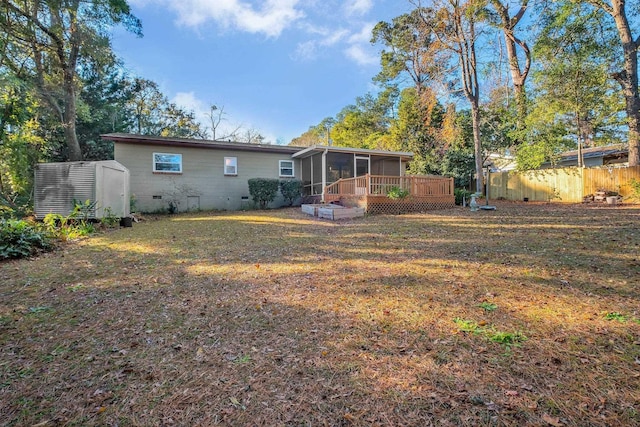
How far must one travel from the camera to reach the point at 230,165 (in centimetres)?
1544

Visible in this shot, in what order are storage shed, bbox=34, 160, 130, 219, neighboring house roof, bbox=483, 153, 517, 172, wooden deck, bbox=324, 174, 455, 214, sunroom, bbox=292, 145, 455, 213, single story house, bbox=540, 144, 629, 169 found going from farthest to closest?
neighboring house roof, bbox=483, 153, 517, 172, single story house, bbox=540, 144, 629, 169, sunroom, bbox=292, 145, 455, 213, wooden deck, bbox=324, 174, 455, 214, storage shed, bbox=34, 160, 130, 219

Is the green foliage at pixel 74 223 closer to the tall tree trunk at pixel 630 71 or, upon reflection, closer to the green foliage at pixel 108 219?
the green foliage at pixel 108 219

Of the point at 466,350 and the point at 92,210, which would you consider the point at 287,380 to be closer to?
the point at 466,350

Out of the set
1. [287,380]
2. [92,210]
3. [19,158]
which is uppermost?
[19,158]

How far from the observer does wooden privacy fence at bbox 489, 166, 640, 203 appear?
12797 millimetres

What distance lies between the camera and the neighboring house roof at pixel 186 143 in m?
13.2

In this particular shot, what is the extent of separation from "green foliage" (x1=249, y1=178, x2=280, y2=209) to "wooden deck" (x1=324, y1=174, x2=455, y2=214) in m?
2.88

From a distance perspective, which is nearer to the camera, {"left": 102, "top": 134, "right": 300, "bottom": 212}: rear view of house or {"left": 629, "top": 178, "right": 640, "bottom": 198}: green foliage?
{"left": 629, "top": 178, "right": 640, "bottom": 198}: green foliage

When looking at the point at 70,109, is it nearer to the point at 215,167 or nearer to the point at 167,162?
the point at 167,162

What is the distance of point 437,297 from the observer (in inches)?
135

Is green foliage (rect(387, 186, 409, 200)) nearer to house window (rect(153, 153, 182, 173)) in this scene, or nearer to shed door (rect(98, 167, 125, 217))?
shed door (rect(98, 167, 125, 217))

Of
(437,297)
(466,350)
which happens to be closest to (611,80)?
(437,297)

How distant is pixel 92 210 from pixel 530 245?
35.8ft

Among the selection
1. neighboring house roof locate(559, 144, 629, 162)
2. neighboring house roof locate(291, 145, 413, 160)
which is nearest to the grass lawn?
neighboring house roof locate(291, 145, 413, 160)
